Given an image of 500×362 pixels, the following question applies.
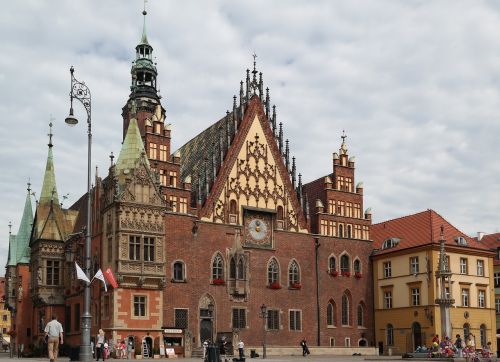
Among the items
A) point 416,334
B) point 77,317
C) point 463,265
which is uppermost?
point 463,265

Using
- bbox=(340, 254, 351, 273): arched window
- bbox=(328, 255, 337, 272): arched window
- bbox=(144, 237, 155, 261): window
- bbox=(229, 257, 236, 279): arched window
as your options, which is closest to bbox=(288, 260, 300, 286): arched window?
bbox=(328, 255, 337, 272): arched window

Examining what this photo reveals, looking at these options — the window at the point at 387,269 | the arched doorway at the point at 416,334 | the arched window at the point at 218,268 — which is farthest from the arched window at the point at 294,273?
the arched doorway at the point at 416,334

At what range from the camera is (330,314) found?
6756 cm

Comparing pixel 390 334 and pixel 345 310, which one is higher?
pixel 345 310

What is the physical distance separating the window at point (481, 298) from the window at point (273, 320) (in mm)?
19962

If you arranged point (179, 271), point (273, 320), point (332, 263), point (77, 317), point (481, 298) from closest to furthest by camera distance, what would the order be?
point (179, 271), point (77, 317), point (273, 320), point (332, 263), point (481, 298)

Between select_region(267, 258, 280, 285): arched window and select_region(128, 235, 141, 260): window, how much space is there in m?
13.4

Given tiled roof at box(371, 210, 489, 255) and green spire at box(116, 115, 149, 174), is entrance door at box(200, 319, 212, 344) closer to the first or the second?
green spire at box(116, 115, 149, 174)

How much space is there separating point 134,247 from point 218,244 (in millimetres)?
8570

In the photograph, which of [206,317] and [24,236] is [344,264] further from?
[24,236]

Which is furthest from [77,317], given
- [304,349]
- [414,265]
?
[414,265]

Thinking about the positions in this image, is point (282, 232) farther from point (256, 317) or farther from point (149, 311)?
point (149, 311)

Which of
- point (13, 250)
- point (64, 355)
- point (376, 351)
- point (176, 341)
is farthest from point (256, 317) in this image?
point (13, 250)

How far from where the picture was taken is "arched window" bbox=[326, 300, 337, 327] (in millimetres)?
67250
